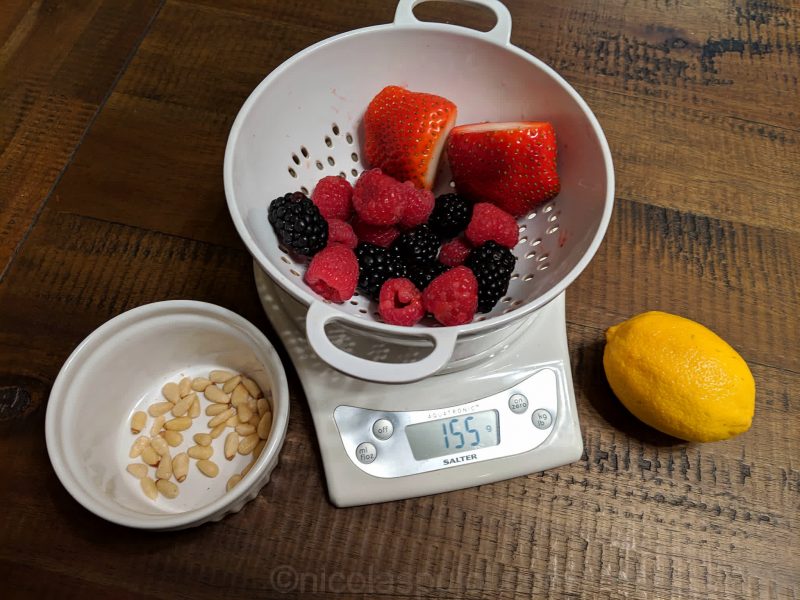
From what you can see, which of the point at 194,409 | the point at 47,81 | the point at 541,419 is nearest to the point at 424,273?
the point at 541,419

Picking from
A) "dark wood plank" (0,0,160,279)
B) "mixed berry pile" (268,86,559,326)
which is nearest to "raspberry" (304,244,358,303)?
"mixed berry pile" (268,86,559,326)

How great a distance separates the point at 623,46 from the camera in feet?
3.12

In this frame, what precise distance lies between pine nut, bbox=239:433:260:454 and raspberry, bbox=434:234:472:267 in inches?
11.6

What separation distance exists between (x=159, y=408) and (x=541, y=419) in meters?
0.44

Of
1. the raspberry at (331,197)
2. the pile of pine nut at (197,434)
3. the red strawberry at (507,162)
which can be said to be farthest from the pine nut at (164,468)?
the red strawberry at (507,162)

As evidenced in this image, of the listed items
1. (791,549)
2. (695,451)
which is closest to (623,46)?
(695,451)

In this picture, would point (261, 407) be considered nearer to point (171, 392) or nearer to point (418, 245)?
point (171, 392)

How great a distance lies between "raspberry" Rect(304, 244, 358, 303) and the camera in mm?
615

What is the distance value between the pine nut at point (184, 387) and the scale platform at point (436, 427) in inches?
5.5

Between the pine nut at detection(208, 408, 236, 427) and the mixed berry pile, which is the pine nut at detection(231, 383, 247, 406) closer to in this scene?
the pine nut at detection(208, 408, 236, 427)

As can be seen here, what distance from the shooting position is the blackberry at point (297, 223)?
613 mm

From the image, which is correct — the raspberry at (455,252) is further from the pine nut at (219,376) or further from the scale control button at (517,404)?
the pine nut at (219,376)

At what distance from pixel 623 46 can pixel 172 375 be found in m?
0.82

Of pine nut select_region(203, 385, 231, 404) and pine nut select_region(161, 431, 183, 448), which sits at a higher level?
pine nut select_region(203, 385, 231, 404)
